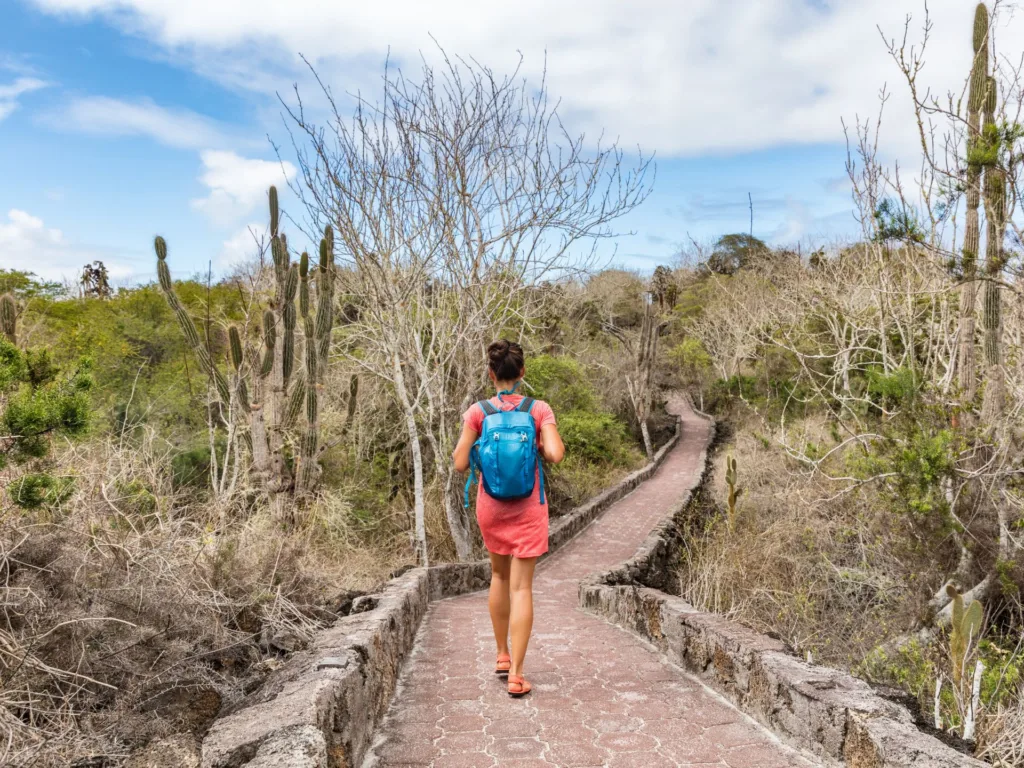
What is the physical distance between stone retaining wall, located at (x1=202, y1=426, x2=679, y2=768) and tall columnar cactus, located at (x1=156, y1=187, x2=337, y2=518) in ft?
22.7

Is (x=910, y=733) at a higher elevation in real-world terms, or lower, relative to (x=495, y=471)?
lower

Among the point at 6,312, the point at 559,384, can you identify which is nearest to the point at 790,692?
the point at 6,312

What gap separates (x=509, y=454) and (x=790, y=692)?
177 centimetres

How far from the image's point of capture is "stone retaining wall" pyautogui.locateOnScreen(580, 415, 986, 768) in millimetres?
2934

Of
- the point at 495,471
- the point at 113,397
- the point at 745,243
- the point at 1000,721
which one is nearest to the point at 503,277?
the point at 495,471

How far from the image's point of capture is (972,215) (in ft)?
27.5

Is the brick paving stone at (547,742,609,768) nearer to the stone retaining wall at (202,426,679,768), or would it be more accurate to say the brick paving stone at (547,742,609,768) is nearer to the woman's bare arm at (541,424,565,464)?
the stone retaining wall at (202,426,679,768)

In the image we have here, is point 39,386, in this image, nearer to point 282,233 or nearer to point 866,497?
point 282,233

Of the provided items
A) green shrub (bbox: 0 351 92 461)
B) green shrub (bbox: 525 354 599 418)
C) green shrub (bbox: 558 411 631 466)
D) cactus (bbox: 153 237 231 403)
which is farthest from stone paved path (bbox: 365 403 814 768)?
green shrub (bbox: 558 411 631 466)

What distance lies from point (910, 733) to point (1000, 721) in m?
1.29

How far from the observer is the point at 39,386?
5262mm

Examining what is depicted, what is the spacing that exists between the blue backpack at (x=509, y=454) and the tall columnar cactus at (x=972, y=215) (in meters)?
5.38

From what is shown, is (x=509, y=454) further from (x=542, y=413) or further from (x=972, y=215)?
(x=972, y=215)

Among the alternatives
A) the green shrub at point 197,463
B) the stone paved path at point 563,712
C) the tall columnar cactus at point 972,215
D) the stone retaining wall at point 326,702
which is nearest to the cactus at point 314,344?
the green shrub at point 197,463
